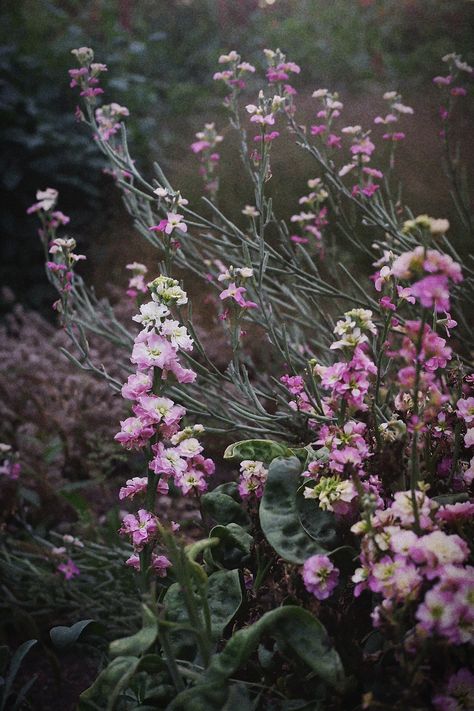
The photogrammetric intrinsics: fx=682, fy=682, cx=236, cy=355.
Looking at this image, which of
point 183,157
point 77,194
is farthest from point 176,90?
point 77,194

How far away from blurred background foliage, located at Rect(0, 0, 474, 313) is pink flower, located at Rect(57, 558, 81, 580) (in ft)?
7.92

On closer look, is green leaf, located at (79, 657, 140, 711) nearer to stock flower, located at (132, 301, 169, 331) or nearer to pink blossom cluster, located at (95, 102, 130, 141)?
stock flower, located at (132, 301, 169, 331)

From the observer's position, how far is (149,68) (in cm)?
555

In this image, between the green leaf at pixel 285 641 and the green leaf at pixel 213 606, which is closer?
the green leaf at pixel 285 641

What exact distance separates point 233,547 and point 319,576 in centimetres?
27

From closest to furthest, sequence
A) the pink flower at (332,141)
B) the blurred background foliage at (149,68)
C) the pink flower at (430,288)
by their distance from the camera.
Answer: the pink flower at (430,288) < the pink flower at (332,141) < the blurred background foliage at (149,68)

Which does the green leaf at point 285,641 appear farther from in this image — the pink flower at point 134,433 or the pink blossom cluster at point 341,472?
the pink flower at point 134,433

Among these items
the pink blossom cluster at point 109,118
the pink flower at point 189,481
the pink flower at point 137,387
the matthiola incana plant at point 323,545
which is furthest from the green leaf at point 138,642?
the pink blossom cluster at point 109,118

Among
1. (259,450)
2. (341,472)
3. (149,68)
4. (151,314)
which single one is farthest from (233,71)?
(149,68)

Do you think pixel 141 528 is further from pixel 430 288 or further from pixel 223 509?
pixel 430 288

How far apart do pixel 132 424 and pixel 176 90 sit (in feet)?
15.6

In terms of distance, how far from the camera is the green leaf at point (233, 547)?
1.21m

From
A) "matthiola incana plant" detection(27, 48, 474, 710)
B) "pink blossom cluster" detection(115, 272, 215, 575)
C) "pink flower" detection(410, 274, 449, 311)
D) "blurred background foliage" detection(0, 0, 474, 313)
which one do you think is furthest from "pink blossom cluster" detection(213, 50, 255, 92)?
"blurred background foliage" detection(0, 0, 474, 313)

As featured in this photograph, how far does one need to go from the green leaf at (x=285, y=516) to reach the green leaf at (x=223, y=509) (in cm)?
18
